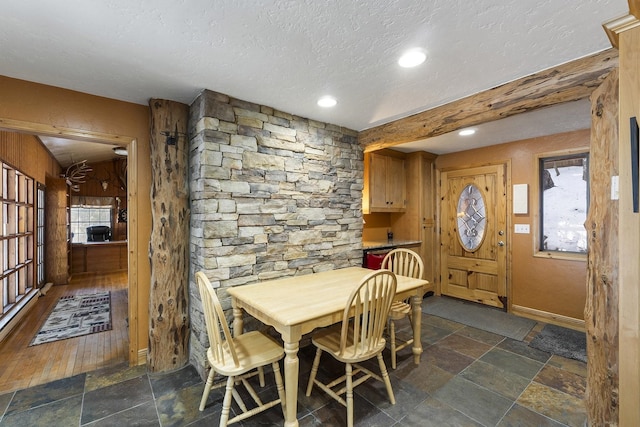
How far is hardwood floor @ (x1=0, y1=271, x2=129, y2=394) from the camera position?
2.35 meters

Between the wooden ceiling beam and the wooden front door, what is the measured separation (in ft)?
6.18

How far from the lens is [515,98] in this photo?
6.98 feet

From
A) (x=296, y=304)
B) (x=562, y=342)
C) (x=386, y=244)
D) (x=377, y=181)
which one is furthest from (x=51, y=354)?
(x=562, y=342)

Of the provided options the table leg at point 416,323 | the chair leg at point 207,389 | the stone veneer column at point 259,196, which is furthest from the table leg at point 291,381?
the table leg at point 416,323

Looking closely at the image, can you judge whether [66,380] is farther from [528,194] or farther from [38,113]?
[528,194]

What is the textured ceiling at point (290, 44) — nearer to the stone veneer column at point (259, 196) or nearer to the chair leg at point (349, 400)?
the stone veneer column at point (259, 196)

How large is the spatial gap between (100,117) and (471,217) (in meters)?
4.62

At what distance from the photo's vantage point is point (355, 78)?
6.88 feet

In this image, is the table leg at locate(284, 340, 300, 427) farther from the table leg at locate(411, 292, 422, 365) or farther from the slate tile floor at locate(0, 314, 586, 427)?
the table leg at locate(411, 292, 422, 365)

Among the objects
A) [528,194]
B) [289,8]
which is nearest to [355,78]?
[289,8]

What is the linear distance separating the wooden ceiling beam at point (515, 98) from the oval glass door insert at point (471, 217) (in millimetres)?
1919

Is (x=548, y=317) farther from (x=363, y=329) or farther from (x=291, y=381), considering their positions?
(x=291, y=381)

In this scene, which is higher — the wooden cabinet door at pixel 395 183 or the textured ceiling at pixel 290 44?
the textured ceiling at pixel 290 44

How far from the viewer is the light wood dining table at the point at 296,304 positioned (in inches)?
65.5
